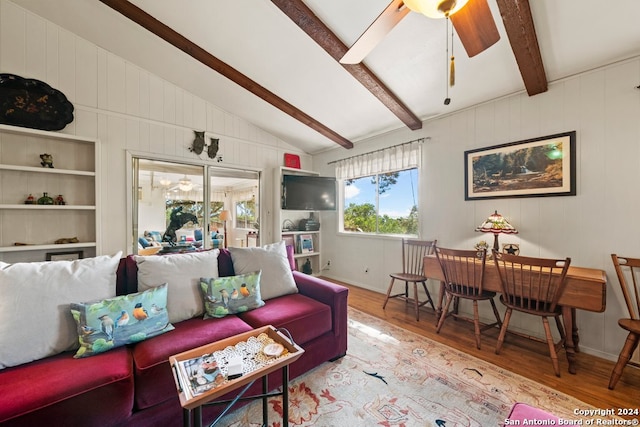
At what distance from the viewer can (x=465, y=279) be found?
2420 mm

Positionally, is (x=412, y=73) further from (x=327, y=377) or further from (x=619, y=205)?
(x=327, y=377)

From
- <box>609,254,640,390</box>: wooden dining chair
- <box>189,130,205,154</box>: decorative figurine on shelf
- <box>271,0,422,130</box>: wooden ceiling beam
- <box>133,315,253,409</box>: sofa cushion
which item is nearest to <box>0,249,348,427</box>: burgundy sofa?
<box>133,315,253,409</box>: sofa cushion

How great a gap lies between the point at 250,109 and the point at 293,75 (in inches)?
42.9

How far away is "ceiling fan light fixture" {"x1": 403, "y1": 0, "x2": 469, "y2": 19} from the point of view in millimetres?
1214

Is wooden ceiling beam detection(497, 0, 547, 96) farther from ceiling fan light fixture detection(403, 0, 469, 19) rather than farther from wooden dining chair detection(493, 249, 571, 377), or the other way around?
wooden dining chair detection(493, 249, 571, 377)

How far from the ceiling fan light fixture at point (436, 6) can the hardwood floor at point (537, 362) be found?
245 centimetres

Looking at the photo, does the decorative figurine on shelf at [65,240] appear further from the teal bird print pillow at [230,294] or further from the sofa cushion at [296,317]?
the sofa cushion at [296,317]

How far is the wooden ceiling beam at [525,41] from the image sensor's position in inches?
67.1

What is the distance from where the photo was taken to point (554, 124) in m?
2.34

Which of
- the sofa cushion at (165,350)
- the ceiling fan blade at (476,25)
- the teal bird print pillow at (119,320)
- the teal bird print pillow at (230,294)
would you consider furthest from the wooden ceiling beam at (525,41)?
Result: the teal bird print pillow at (119,320)

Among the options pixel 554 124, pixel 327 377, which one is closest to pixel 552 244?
pixel 554 124

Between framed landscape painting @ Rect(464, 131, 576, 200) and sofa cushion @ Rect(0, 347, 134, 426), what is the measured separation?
3292 millimetres

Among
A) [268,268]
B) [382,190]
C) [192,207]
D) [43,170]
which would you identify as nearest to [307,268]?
[382,190]

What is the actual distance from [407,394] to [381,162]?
9.44 feet
